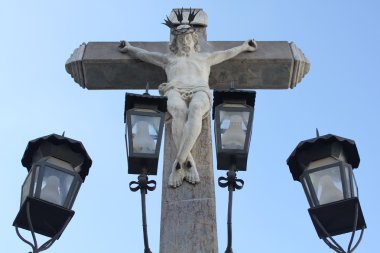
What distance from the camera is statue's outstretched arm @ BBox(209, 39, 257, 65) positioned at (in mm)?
7176

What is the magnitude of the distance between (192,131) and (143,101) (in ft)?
2.94

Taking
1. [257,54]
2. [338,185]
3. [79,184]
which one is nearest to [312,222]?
[338,185]

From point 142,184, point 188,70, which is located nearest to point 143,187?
point 142,184

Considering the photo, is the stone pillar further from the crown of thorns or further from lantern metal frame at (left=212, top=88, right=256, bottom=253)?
the crown of thorns

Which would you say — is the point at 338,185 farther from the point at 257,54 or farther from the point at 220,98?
the point at 257,54

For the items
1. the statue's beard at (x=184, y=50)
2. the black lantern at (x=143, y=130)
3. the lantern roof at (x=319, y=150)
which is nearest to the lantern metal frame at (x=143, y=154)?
the black lantern at (x=143, y=130)

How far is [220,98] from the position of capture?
529 cm

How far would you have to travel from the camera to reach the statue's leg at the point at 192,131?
581 centimetres

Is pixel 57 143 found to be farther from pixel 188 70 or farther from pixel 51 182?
pixel 188 70

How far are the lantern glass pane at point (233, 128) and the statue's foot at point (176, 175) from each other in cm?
73

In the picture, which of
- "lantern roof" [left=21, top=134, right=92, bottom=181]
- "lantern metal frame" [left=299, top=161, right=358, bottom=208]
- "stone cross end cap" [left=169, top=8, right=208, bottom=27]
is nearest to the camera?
"lantern metal frame" [left=299, top=161, right=358, bottom=208]

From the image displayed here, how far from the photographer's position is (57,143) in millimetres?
4914

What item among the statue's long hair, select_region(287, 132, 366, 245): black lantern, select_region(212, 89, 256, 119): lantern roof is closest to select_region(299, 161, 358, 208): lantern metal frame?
select_region(287, 132, 366, 245): black lantern

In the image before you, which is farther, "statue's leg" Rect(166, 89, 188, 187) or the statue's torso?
the statue's torso
